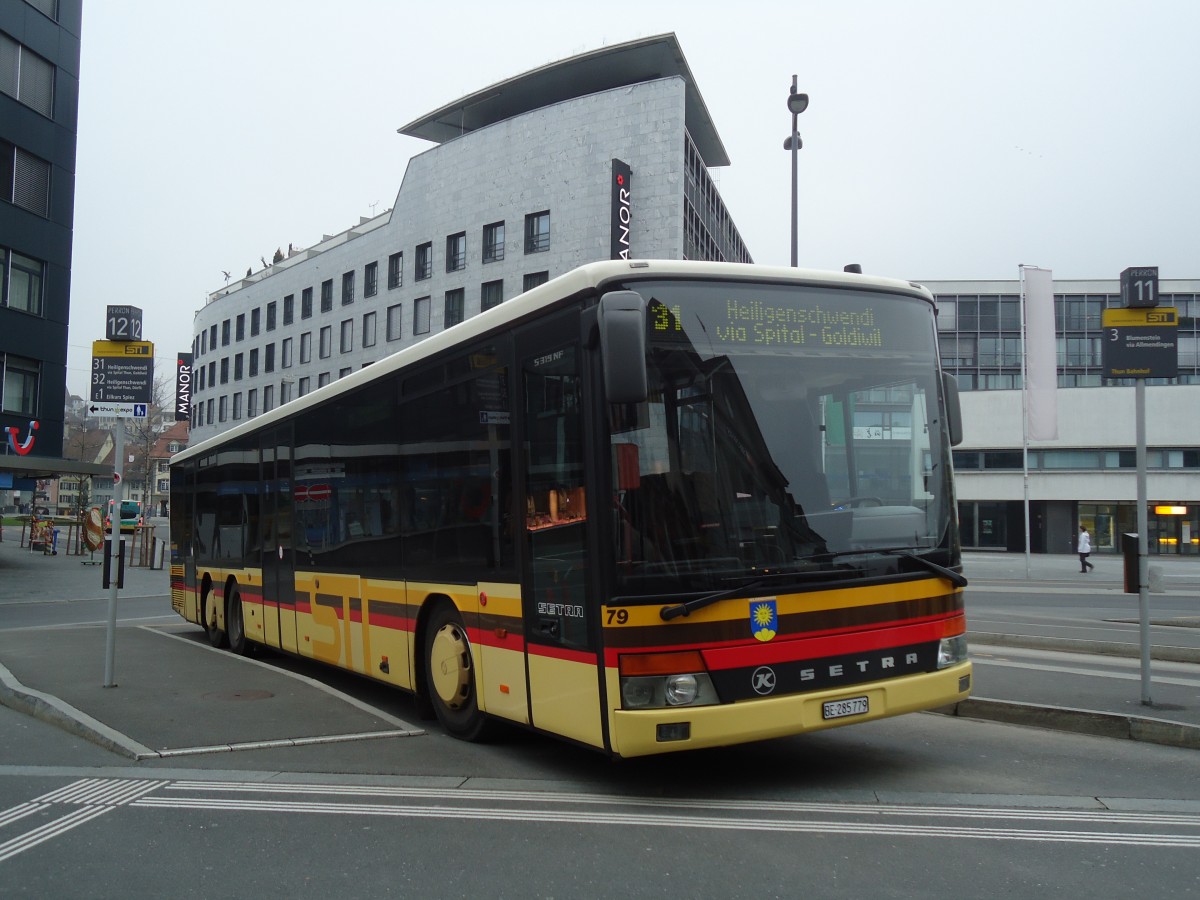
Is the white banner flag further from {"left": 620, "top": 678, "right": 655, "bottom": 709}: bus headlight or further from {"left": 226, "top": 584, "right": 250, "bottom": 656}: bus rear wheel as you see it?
{"left": 620, "top": 678, "right": 655, "bottom": 709}: bus headlight

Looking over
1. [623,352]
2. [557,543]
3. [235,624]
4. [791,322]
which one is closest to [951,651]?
[791,322]

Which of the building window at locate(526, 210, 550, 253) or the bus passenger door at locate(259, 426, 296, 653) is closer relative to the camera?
the bus passenger door at locate(259, 426, 296, 653)

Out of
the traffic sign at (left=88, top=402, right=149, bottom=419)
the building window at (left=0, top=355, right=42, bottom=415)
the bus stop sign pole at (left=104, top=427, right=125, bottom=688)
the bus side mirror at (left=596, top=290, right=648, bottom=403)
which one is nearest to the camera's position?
the bus side mirror at (left=596, top=290, right=648, bottom=403)

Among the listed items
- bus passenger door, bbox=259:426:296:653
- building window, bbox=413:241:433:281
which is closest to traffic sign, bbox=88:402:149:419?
bus passenger door, bbox=259:426:296:653

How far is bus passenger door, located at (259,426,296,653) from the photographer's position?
11492 millimetres

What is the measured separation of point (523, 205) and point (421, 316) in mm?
9420

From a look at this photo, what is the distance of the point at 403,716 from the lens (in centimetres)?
916

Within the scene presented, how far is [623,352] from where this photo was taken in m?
5.40

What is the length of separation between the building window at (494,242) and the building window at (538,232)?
2160 mm

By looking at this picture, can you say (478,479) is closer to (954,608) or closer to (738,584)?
(738,584)

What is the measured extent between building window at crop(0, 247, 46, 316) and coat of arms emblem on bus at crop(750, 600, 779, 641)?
35.8 meters

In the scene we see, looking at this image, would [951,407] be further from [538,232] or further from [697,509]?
[538,232]

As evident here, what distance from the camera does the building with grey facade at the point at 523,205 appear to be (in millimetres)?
43406

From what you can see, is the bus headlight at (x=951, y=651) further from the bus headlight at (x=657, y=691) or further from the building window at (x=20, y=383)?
the building window at (x=20, y=383)
